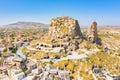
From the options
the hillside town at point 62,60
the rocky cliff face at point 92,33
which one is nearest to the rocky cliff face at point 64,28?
the hillside town at point 62,60

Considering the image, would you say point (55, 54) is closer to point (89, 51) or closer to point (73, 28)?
point (89, 51)

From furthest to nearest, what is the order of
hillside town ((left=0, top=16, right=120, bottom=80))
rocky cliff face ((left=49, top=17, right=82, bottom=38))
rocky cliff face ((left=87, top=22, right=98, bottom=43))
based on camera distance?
rocky cliff face ((left=87, top=22, right=98, bottom=43)) → rocky cliff face ((left=49, top=17, right=82, bottom=38)) → hillside town ((left=0, top=16, right=120, bottom=80))

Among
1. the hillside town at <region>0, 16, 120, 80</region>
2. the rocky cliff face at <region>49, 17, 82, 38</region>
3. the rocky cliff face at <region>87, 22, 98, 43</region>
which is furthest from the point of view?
the rocky cliff face at <region>87, 22, 98, 43</region>

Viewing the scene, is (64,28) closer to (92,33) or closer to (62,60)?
(92,33)

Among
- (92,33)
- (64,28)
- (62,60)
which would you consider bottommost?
(62,60)

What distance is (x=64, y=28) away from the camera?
8175 cm

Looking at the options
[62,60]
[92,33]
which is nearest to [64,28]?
[92,33]

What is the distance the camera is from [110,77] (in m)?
54.3

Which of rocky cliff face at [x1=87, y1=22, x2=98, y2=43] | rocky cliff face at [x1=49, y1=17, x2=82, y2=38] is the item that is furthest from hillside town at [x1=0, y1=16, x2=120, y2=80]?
rocky cliff face at [x1=87, y1=22, x2=98, y2=43]

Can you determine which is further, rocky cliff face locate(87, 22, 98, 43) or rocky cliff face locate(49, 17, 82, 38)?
rocky cliff face locate(87, 22, 98, 43)

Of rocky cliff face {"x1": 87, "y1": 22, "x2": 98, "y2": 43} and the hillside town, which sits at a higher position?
rocky cliff face {"x1": 87, "y1": 22, "x2": 98, "y2": 43}

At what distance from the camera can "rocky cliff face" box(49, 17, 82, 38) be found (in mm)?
79438

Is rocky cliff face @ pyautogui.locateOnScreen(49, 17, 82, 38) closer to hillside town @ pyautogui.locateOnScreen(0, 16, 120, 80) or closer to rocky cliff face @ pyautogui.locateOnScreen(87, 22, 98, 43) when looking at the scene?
hillside town @ pyautogui.locateOnScreen(0, 16, 120, 80)

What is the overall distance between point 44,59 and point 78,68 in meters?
14.3
